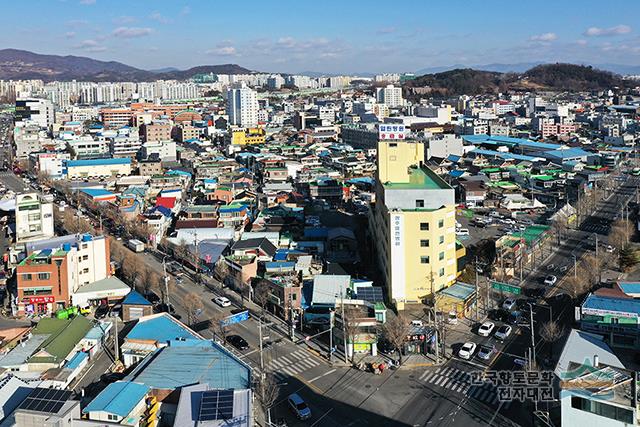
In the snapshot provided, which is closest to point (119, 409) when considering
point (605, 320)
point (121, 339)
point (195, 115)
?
point (121, 339)

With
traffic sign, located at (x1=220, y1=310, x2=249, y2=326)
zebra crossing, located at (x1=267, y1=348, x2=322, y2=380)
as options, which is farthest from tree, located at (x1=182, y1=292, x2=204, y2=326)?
zebra crossing, located at (x1=267, y1=348, x2=322, y2=380)

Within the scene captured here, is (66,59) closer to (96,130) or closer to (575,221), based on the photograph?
(96,130)

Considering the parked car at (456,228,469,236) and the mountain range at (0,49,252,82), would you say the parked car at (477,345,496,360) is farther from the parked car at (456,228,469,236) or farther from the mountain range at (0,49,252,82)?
the mountain range at (0,49,252,82)

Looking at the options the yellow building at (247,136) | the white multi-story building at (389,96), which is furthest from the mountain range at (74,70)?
the yellow building at (247,136)

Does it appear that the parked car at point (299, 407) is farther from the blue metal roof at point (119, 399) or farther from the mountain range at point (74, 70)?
the mountain range at point (74, 70)

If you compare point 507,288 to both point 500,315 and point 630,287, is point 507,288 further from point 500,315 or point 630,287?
point 630,287

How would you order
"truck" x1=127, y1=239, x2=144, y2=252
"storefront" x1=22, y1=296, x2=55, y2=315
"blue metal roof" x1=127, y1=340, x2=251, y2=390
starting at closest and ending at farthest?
"blue metal roof" x1=127, y1=340, x2=251, y2=390 < "storefront" x1=22, y1=296, x2=55, y2=315 < "truck" x1=127, y1=239, x2=144, y2=252

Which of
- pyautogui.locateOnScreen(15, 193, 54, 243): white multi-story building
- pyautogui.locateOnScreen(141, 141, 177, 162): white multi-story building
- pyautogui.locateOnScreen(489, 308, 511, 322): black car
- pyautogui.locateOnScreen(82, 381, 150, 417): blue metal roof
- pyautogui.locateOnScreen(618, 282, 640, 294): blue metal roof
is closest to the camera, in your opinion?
pyautogui.locateOnScreen(82, 381, 150, 417): blue metal roof
